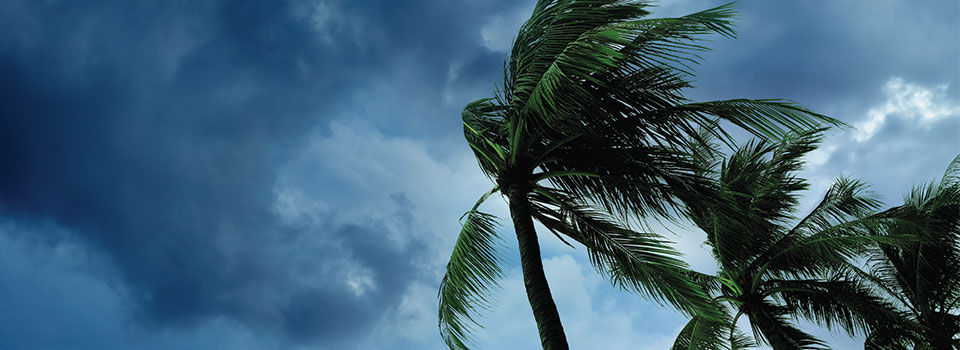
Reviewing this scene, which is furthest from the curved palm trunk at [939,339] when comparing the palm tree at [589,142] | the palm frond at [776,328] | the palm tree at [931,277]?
the palm tree at [589,142]

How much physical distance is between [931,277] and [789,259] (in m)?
3.48

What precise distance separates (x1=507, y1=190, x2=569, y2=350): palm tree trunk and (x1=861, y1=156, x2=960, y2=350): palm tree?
28.6 feet

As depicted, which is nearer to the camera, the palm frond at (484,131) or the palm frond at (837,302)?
the palm frond at (484,131)

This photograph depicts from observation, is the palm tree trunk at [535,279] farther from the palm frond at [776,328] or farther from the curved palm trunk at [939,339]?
the curved palm trunk at [939,339]

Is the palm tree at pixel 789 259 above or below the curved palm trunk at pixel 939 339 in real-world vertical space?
above

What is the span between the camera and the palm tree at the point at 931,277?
10.9m

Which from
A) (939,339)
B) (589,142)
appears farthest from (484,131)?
(939,339)

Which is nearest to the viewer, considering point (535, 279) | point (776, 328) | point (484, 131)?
point (535, 279)

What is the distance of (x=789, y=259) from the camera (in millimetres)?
11273

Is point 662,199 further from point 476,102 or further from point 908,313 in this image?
point 908,313

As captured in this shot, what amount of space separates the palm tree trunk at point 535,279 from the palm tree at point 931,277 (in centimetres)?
872

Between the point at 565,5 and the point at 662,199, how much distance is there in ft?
8.47

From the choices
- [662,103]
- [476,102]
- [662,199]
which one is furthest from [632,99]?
[476,102]

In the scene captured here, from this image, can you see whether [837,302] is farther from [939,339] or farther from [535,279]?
[535,279]
